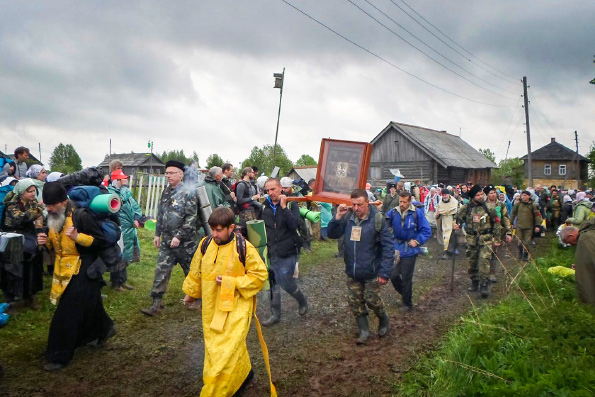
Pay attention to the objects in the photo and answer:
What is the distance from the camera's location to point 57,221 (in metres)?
4.49

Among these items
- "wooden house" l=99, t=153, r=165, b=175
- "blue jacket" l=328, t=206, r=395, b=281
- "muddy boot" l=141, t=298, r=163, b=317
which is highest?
"wooden house" l=99, t=153, r=165, b=175

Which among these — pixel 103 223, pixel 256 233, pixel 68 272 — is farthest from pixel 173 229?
pixel 68 272

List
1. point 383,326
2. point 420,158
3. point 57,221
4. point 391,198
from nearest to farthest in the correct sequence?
point 57,221
point 383,326
point 391,198
point 420,158

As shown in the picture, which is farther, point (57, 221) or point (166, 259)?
point (166, 259)

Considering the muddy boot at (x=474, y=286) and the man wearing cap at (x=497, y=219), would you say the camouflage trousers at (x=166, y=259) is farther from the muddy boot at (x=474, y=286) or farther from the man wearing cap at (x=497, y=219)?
the man wearing cap at (x=497, y=219)

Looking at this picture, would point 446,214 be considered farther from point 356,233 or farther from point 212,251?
point 212,251

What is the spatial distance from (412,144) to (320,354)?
30791 millimetres

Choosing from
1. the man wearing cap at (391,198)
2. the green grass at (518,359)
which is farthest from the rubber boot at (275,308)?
the man wearing cap at (391,198)

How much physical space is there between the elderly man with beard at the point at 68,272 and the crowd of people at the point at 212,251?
1 centimetres

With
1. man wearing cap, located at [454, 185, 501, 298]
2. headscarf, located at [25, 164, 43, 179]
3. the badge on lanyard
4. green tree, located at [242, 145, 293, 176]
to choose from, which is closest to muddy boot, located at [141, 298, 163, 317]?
the badge on lanyard

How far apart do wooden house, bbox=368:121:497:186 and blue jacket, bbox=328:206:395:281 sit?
2760cm

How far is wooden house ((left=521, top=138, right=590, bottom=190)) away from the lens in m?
61.8

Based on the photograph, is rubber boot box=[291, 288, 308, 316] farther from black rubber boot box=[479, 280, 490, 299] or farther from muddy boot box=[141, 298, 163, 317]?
black rubber boot box=[479, 280, 490, 299]

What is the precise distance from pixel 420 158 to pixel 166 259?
98.6ft
